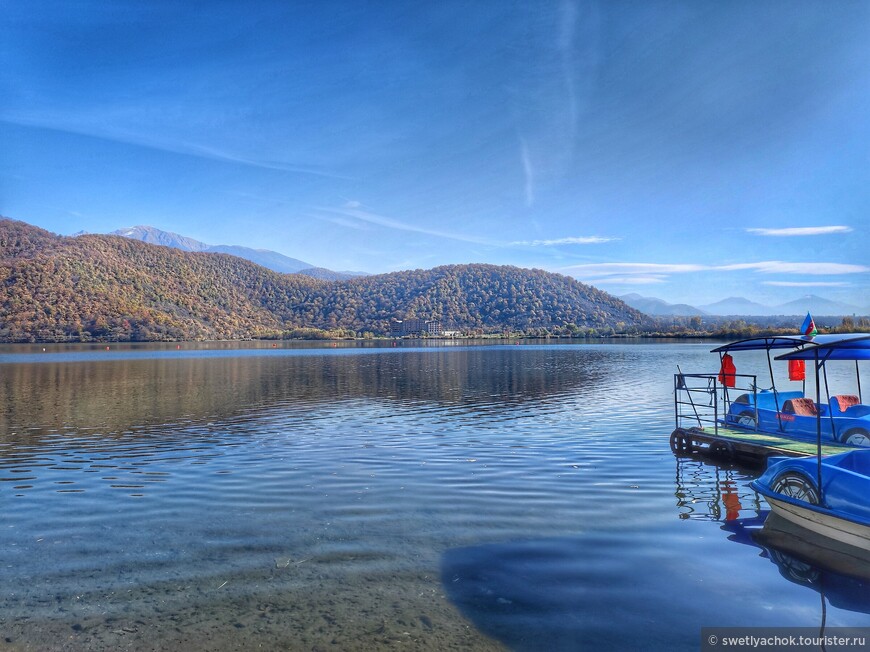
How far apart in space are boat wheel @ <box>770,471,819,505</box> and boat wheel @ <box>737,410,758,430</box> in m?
9.56

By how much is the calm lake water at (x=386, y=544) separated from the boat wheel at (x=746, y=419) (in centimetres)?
301

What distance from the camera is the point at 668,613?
25.5ft

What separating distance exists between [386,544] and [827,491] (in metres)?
8.62

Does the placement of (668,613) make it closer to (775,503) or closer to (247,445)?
(775,503)

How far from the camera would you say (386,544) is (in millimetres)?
10531

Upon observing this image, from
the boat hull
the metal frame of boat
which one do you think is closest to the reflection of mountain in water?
the metal frame of boat

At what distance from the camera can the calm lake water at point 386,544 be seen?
24.6 feet

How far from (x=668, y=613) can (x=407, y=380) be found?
41.9 m

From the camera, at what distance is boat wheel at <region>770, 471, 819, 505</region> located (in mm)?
10695

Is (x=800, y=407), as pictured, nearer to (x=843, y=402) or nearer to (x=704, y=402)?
(x=843, y=402)

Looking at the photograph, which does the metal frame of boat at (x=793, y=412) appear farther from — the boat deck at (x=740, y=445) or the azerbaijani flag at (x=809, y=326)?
the boat deck at (x=740, y=445)

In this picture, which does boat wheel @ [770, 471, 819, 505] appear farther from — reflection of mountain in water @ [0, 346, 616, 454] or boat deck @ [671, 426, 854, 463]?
reflection of mountain in water @ [0, 346, 616, 454]

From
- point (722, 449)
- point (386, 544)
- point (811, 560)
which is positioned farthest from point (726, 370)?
point (386, 544)

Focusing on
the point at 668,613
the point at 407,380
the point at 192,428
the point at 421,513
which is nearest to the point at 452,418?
the point at 192,428
